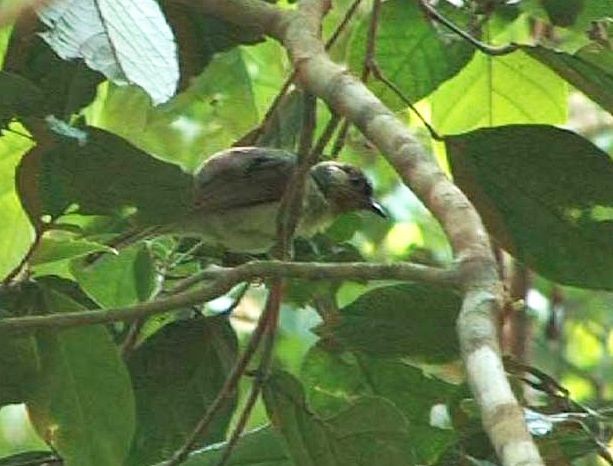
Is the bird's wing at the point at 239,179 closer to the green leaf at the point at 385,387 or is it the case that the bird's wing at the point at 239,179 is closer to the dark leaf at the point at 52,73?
the green leaf at the point at 385,387

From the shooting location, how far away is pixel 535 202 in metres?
1.49

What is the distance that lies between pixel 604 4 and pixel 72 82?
1.86 feet

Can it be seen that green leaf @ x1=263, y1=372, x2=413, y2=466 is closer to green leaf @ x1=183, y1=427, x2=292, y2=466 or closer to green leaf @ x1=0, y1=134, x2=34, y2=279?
green leaf @ x1=183, y1=427, x2=292, y2=466

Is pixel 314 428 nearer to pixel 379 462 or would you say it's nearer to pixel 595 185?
pixel 379 462

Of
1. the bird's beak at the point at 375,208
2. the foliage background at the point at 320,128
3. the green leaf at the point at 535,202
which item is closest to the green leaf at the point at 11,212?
the foliage background at the point at 320,128

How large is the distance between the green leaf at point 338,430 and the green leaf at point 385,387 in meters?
0.09

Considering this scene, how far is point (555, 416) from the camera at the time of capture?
55.1 inches

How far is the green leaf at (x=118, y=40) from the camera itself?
1.15 meters

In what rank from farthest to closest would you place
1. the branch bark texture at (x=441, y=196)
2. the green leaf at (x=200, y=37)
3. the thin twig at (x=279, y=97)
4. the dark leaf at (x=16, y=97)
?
the green leaf at (x=200, y=37), the thin twig at (x=279, y=97), the dark leaf at (x=16, y=97), the branch bark texture at (x=441, y=196)

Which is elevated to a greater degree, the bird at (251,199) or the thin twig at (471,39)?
the thin twig at (471,39)

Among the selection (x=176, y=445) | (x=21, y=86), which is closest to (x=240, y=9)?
(x=21, y=86)

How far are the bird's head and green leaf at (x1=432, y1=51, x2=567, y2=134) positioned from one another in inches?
13.0

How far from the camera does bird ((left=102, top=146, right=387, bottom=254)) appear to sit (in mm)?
1946

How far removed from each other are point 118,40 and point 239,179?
3.41 ft
